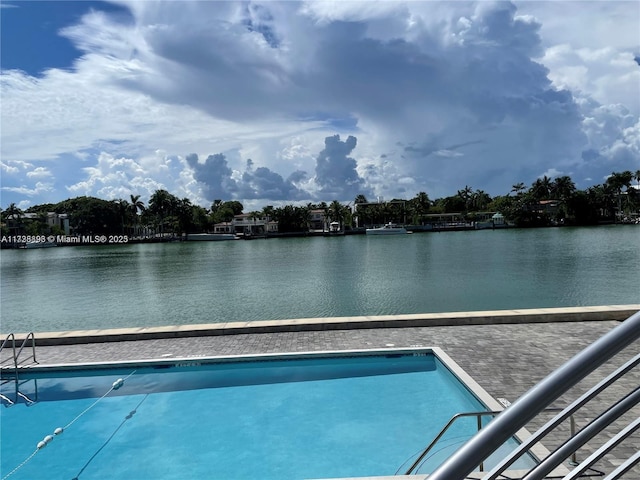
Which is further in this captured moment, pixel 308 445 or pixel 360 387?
pixel 360 387

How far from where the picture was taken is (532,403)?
3.89 ft

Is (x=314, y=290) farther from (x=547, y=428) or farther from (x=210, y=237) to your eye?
(x=210, y=237)

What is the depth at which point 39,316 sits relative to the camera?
75.5 feet

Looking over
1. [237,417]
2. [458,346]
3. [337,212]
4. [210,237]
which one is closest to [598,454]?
[237,417]

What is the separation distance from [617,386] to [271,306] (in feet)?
53.8

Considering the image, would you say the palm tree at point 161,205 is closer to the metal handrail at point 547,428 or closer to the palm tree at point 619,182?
the palm tree at point 619,182

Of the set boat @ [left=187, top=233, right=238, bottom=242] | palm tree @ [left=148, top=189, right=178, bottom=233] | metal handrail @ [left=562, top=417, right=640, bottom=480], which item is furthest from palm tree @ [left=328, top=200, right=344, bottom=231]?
metal handrail @ [left=562, top=417, right=640, bottom=480]

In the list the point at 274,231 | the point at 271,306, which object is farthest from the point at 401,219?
the point at 271,306

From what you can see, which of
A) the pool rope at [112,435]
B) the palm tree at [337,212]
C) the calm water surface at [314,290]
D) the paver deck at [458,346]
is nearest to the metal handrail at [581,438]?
the paver deck at [458,346]

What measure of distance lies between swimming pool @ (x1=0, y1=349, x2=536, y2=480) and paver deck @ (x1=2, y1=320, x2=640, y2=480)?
1.72 ft

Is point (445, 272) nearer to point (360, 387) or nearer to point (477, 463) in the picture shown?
point (360, 387)

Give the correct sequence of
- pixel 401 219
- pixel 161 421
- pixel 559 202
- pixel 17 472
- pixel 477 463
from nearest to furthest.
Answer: pixel 477 463, pixel 17 472, pixel 161 421, pixel 559 202, pixel 401 219

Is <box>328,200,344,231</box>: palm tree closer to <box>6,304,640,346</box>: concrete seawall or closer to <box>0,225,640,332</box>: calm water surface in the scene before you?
<box>0,225,640,332</box>: calm water surface

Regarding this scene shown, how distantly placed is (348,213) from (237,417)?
115 meters
